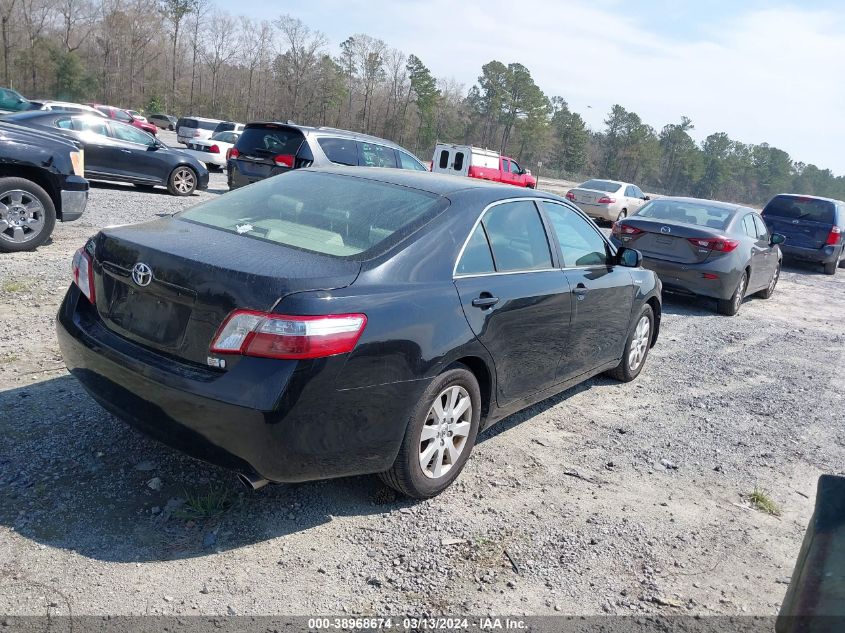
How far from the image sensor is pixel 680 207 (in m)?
10.1

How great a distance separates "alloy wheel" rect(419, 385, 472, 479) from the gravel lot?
0.72 ft

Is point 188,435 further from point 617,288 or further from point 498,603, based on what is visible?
point 617,288

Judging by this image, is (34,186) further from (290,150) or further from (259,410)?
(259,410)

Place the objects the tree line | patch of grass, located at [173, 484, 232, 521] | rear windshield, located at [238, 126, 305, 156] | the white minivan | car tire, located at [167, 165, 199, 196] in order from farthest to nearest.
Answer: the tree line
the white minivan
car tire, located at [167, 165, 199, 196]
rear windshield, located at [238, 126, 305, 156]
patch of grass, located at [173, 484, 232, 521]

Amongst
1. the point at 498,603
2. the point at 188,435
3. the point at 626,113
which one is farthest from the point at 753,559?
the point at 626,113

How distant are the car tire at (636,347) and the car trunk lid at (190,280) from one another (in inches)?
133

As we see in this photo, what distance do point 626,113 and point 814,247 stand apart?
9659cm

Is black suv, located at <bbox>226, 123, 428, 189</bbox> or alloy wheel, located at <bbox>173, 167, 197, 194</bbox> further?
alloy wheel, located at <bbox>173, 167, 197, 194</bbox>

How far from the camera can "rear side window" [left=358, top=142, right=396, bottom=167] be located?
11.9m

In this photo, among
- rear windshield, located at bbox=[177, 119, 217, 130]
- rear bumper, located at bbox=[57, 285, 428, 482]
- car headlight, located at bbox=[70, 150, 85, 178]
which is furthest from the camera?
rear windshield, located at bbox=[177, 119, 217, 130]

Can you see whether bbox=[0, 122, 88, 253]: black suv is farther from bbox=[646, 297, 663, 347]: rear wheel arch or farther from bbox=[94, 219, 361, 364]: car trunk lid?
bbox=[646, 297, 663, 347]: rear wheel arch

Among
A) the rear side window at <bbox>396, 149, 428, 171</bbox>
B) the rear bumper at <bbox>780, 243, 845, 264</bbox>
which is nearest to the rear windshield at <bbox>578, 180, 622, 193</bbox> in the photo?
the rear bumper at <bbox>780, 243, 845, 264</bbox>

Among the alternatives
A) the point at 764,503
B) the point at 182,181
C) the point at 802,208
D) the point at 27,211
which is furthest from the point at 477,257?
the point at 802,208

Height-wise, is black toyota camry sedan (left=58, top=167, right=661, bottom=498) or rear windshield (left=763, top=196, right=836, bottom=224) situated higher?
rear windshield (left=763, top=196, right=836, bottom=224)
